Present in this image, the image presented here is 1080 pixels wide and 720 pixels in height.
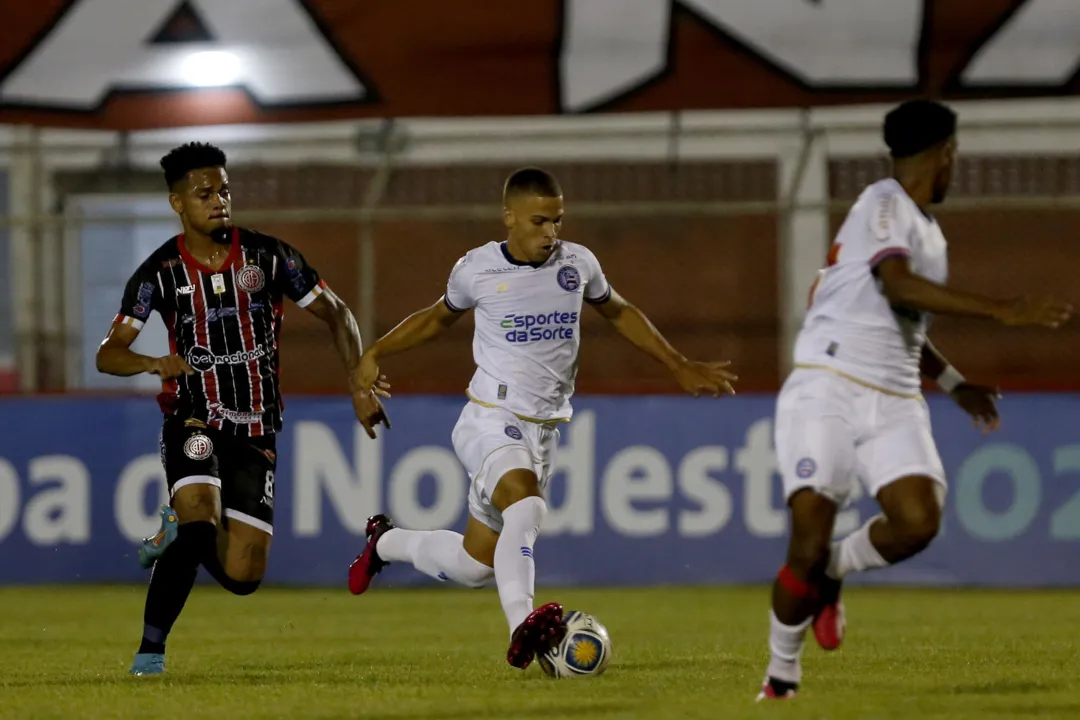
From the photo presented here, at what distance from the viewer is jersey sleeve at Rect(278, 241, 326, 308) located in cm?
768

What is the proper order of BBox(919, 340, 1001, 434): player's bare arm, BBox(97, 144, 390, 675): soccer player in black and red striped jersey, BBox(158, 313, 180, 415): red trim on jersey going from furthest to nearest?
BBox(158, 313, 180, 415): red trim on jersey
BBox(97, 144, 390, 675): soccer player in black and red striped jersey
BBox(919, 340, 1001, 434): player's bare arm

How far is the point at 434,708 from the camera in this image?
5.97m

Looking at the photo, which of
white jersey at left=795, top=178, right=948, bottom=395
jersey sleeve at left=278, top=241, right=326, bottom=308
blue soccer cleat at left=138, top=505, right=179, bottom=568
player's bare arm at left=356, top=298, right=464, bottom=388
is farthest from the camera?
jersey sleeve at left=278, top=241, right=326, bottom=308

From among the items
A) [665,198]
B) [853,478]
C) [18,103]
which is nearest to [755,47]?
[665,198]

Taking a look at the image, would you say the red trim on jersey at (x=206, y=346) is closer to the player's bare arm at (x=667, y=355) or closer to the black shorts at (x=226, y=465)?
the black shorts at (x=226, y=465)

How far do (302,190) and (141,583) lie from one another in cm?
515

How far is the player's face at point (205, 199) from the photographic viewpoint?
24.1 ft

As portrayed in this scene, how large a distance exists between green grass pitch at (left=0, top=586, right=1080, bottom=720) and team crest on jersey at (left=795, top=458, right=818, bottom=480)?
28.6 inches

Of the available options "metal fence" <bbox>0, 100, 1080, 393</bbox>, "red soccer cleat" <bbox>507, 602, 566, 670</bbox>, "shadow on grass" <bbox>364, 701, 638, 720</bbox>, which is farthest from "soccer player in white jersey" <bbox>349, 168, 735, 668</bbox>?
"metal fence" <bbox>0, 100, 1080, 393</bbox>

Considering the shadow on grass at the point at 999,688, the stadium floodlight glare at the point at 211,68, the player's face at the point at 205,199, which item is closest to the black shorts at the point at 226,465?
the player's face at the point at 205,199

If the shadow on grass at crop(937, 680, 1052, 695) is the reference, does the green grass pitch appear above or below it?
above

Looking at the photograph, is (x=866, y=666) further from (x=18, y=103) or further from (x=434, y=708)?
(x=18, y=103)

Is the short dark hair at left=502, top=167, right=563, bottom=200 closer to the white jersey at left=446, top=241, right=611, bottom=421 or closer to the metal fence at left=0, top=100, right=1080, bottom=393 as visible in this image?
the white jersey at left=446, top=241, right=611, bottom=421

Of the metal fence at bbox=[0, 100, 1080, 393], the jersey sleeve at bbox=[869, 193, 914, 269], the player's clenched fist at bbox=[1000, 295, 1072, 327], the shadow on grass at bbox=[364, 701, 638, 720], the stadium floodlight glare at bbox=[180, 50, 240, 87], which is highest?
the stadium floodlight glare at bbox=[180, 50, 240, 87]
